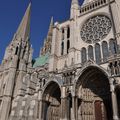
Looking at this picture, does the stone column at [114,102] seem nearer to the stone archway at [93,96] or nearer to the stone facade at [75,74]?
the stone facade at [75,74]

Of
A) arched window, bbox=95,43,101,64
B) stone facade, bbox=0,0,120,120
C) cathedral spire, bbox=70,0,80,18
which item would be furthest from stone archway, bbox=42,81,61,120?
cathedral spire, bbox=70,0,80,18

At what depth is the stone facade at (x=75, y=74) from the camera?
16005 mm

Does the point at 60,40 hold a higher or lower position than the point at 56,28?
lower

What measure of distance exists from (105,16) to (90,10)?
108 inches

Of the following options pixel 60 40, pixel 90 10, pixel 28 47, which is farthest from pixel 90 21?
pixel 28 47

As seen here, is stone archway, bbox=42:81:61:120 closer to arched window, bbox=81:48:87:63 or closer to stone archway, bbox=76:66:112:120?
stone archway, bbox=76:66:112:120

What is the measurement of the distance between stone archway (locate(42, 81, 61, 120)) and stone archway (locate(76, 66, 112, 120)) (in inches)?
125

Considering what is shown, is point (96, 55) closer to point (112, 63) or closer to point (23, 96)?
Answer: point (112, 63)

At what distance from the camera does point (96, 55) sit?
2075cm

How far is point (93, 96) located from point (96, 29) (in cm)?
904

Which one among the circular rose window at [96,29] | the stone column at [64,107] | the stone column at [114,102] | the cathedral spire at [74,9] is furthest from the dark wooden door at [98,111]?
the cathedral spire at [74,9]

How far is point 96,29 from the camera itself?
72.7 ft

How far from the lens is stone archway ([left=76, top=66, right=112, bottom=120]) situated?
16.1 meters

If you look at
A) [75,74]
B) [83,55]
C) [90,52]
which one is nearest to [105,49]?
[90,52]
